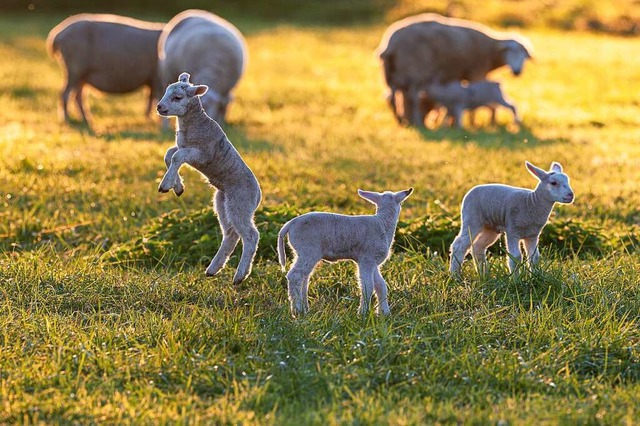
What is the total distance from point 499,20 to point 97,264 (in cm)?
3366

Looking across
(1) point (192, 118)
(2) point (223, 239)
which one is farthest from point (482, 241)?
(1) point (192, 118)

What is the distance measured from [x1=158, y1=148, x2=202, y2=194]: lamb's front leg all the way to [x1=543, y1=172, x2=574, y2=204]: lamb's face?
226 cm

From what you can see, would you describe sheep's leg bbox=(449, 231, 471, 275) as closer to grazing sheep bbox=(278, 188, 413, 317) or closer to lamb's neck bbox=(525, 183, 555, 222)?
lamb's neck bbox=(525, 183, 555, 222)

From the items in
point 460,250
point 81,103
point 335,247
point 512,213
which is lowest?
point 81,103

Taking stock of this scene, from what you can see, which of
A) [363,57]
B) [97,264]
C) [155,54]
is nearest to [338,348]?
[97,264]

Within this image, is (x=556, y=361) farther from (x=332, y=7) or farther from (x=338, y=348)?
(x=332, y=7)

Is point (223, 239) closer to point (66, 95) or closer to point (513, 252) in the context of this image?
point (513, 252)

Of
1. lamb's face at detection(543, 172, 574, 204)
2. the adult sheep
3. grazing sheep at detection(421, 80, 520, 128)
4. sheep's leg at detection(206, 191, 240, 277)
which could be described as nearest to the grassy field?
sheep's leg at detection(206, 191, 240, 277)

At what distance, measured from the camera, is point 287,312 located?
19.5ft

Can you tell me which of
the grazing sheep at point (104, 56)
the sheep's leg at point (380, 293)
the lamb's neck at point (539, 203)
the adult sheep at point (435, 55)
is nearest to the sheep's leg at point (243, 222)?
the sheep's leg at point (380, 293)

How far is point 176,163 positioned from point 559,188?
245 cm

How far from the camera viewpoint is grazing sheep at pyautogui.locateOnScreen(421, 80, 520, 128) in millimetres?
16109

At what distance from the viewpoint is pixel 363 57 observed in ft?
92.4

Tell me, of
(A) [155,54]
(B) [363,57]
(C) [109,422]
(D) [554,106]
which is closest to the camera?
(C) [109,422]
